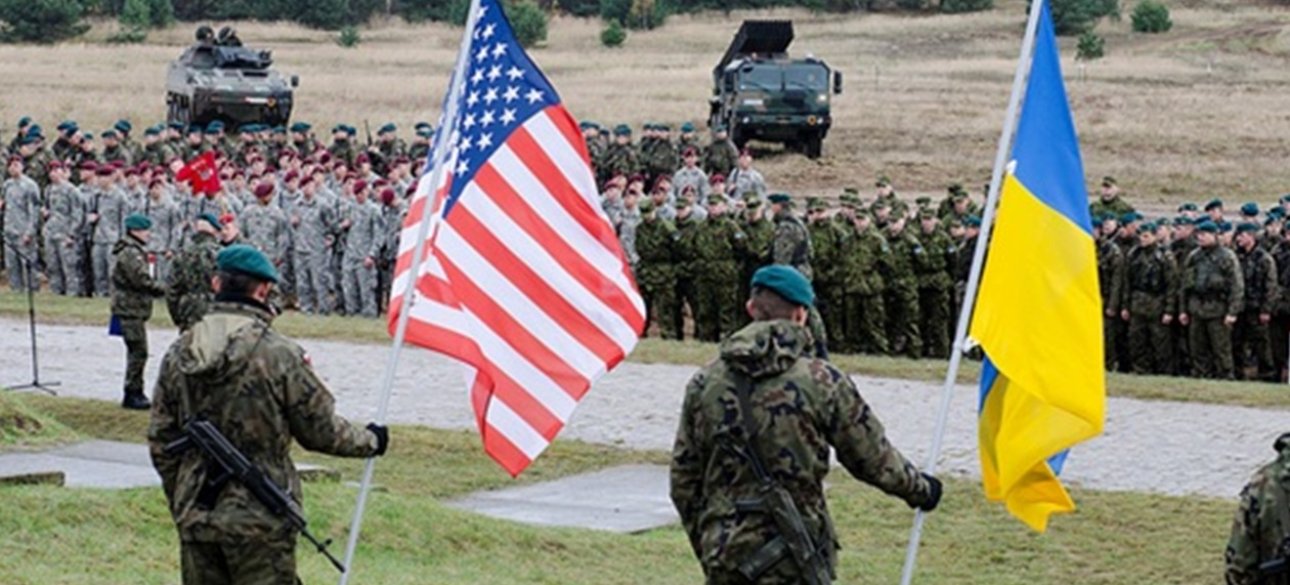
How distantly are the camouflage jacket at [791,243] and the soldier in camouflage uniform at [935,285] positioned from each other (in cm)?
135

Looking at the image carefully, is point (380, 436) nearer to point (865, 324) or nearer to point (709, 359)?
point (709, 359)

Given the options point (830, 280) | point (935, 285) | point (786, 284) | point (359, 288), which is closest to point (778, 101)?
point (359, 288)

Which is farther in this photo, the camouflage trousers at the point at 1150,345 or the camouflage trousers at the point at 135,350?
the camouflage trousers at the point at 1150,345

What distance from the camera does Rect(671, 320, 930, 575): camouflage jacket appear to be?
7.76m

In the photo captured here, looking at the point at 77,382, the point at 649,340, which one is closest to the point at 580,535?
the point at 77,382

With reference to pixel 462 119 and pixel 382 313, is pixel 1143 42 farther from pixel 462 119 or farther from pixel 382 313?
pixel 462 119

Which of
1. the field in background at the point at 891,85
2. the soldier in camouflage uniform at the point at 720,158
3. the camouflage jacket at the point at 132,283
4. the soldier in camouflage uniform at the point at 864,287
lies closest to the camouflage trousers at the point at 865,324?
the soldier in camouflage uniform at the point at 864,287

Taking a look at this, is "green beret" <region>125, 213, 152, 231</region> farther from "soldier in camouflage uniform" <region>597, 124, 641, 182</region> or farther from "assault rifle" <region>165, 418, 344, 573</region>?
"soldier in camouflage uniform" <region>597, 124, 641, 182</region>

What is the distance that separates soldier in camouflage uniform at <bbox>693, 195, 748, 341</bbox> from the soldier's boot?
8131 millimetres

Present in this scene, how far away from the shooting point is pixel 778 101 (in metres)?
47.3

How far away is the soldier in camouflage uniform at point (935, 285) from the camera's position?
2439 centimetres

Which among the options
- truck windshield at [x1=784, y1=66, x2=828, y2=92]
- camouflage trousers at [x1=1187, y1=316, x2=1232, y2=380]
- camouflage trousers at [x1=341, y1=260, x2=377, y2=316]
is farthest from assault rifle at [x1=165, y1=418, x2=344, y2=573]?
truck windshield at [x1=784, y1=66, x2=828, y2=92]

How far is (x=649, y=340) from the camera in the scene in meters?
24.5

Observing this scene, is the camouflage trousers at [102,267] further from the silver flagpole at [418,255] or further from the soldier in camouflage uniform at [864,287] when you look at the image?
the silver flagpole at [418,255]
